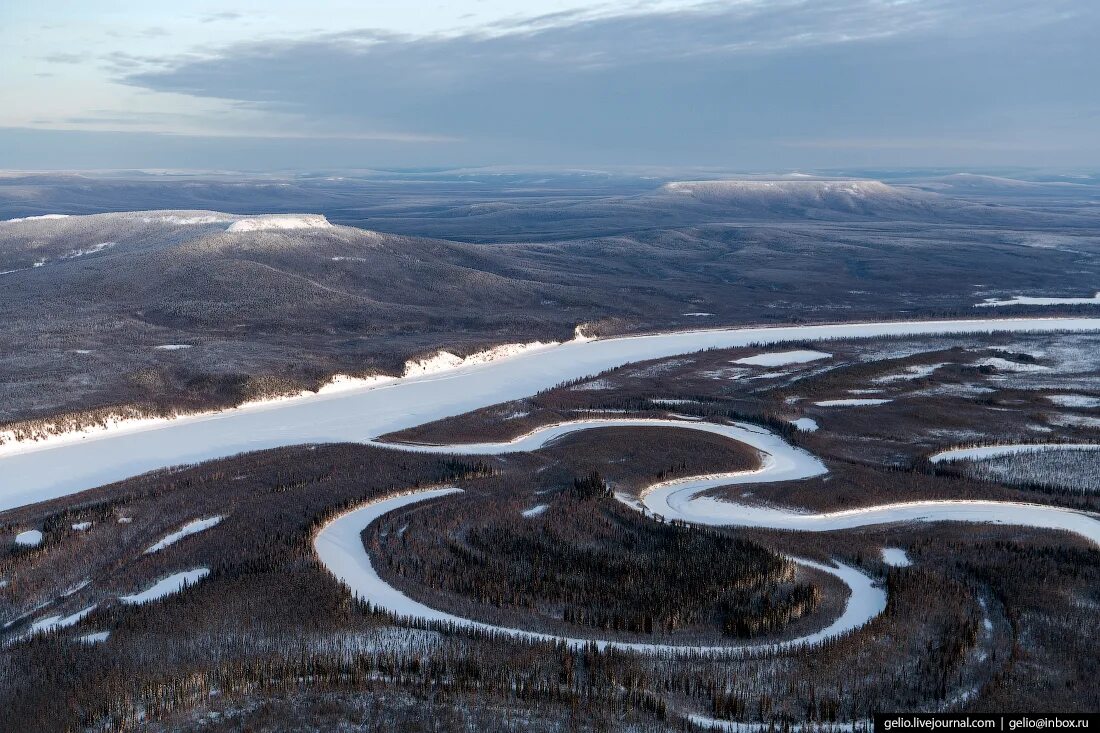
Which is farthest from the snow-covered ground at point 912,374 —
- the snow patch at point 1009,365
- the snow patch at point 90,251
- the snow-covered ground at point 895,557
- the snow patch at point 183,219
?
the snow patch at point 90,251

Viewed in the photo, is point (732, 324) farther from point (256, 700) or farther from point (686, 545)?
point (256, 700)

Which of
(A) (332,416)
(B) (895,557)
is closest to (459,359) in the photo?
(A) (332,416)

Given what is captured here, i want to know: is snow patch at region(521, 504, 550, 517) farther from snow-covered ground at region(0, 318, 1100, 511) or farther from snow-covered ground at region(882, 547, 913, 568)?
snow-covered ground at region(0, 318, 1100, 511)

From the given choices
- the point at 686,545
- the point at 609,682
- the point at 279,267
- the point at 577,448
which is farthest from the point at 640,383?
the point at 279,267

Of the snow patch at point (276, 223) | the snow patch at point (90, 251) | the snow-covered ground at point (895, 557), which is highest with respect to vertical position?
the snow patch at point (276, 223)

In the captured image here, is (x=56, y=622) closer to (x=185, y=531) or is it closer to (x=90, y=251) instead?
(x=185, y=531)

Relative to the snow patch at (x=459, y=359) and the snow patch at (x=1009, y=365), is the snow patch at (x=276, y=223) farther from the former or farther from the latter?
the snow patch at (x=1009, y=365)
